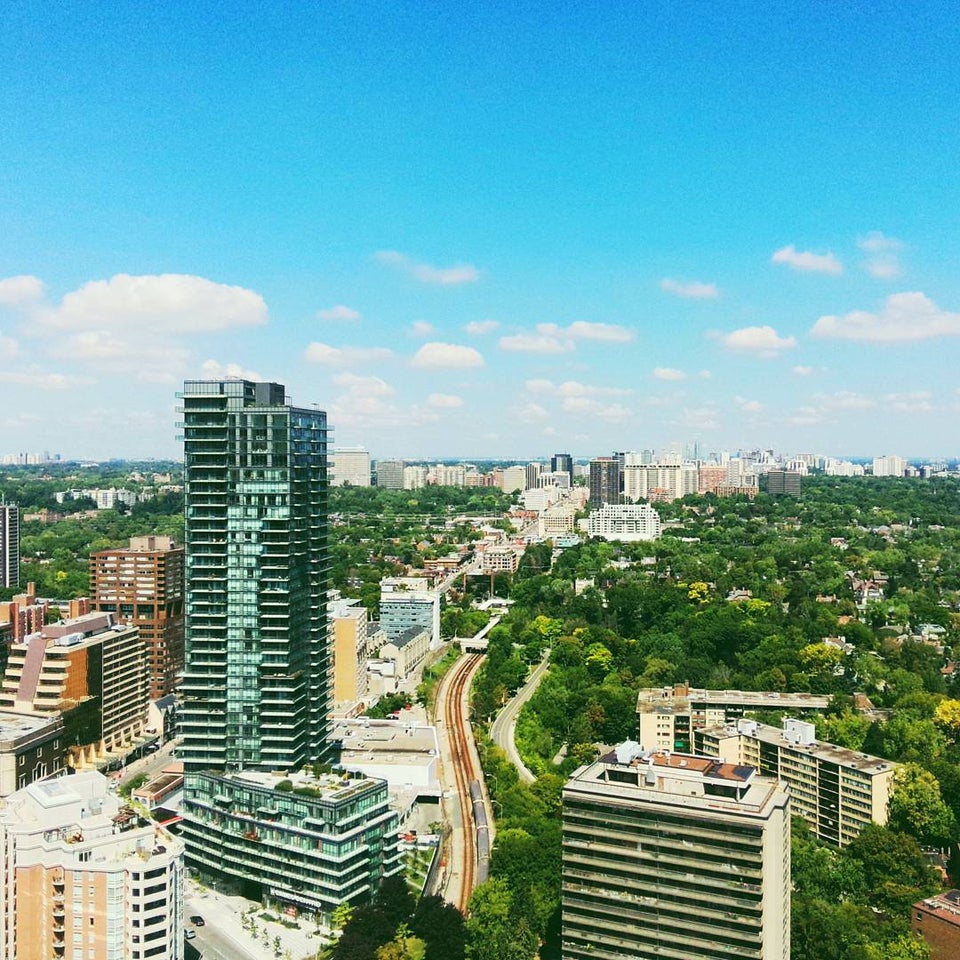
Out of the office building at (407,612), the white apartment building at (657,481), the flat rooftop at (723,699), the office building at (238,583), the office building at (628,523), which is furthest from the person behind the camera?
the white apartment building at (657,481)

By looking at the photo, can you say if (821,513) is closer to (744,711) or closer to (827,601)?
(827,601)

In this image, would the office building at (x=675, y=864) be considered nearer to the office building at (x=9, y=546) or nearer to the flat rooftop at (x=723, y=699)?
the flat rooftop at (x=723, y=699)

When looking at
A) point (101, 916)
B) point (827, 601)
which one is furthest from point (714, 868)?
point (827, 601)

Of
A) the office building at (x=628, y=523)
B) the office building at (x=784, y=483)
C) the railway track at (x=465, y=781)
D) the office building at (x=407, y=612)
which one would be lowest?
the railway track at (x=465, y=781)

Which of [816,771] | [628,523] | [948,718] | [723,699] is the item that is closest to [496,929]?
[816,771]

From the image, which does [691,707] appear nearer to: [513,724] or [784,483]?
[513,724]

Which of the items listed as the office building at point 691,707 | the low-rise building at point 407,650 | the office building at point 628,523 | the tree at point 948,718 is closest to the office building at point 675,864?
the office building at point 691,707

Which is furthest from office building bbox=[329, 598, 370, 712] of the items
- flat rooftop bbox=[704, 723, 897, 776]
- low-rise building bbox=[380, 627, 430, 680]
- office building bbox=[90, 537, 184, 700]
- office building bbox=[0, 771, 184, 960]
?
office building bbox=[0, 771, 184, 960]
